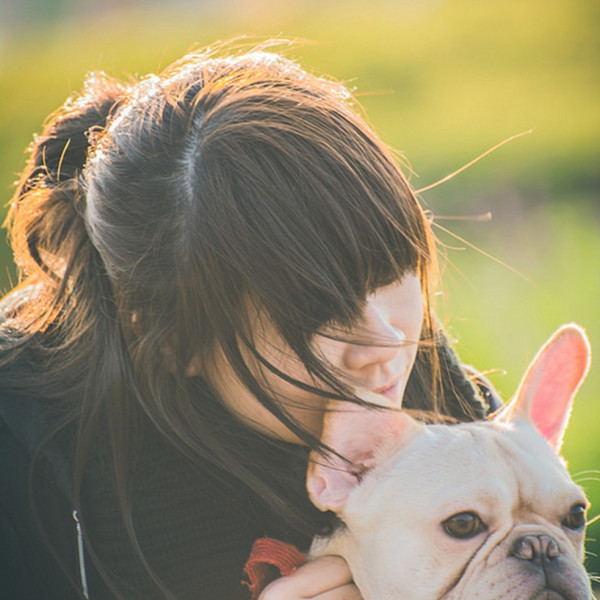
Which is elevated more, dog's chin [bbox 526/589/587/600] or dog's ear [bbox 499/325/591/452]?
dog's ear [bbox 499/325/591/452]

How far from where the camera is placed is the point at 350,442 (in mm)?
1240

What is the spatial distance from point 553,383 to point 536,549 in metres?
0.34

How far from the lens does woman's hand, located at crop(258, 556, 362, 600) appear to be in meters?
1.23

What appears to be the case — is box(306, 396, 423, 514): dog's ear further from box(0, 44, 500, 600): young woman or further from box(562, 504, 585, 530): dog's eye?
box(562, 504, 585, 530): dog's eye

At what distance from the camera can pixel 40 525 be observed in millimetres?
1370

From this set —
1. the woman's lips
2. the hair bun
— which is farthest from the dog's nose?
the hair bun

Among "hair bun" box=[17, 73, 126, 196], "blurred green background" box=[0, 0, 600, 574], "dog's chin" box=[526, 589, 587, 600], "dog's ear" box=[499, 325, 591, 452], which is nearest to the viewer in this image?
"dog's chin" box=[526, 589, 587, 600]

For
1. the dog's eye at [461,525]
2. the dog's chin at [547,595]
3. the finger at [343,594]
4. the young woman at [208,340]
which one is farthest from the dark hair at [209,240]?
the dog's chin at [547,595]

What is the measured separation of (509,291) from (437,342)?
211 cm

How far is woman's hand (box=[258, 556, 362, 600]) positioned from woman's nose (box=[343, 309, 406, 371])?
1.00ft

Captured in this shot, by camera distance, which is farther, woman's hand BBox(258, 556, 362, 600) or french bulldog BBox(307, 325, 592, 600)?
woman's hand BBox(258, 556, 362, 600)

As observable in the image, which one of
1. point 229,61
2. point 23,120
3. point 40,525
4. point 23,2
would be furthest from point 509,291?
point 23,2

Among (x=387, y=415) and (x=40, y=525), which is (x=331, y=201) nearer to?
(x=387, y=415)

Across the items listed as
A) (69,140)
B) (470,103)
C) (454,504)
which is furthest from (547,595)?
(470,103)
